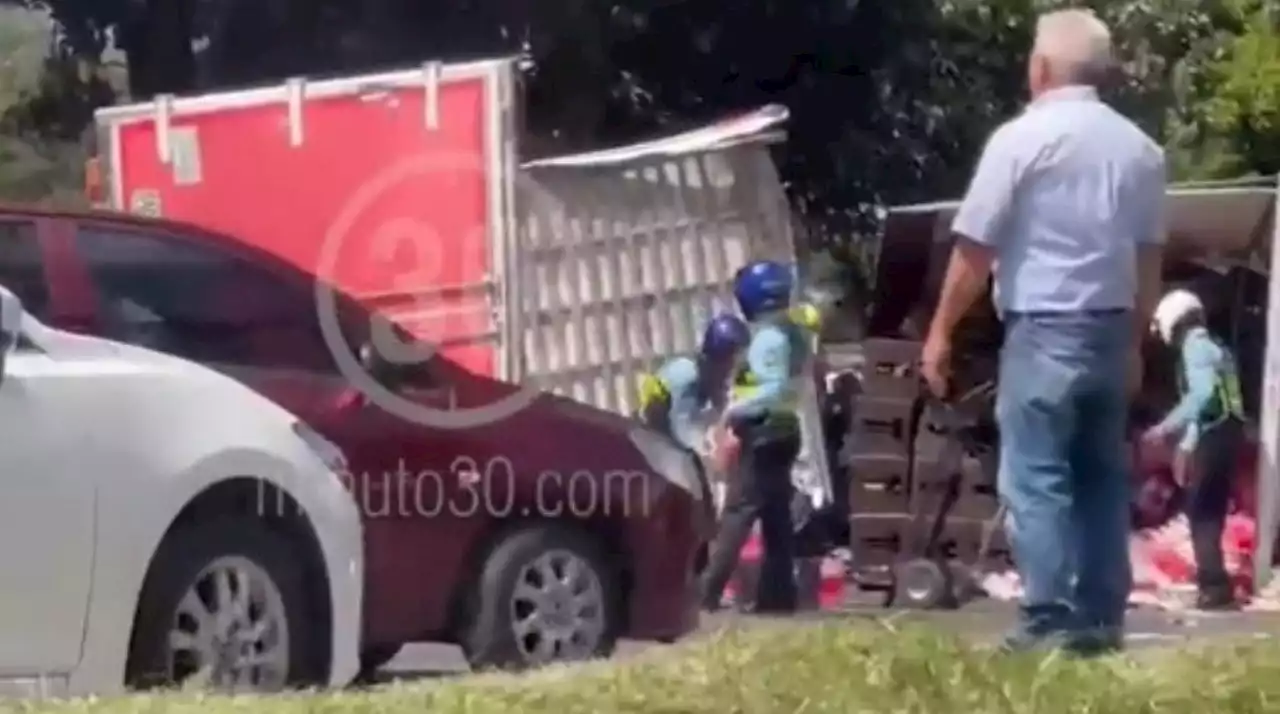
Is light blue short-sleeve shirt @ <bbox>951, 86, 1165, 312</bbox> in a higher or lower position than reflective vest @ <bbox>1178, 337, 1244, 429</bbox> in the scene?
higher

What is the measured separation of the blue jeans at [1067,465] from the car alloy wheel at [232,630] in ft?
7.63

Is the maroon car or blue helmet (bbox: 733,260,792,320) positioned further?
blue helmet (bbox: 733,260,792,320)

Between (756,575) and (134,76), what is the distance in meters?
13.0

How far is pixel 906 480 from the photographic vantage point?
15438mm

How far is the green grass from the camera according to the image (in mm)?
6133

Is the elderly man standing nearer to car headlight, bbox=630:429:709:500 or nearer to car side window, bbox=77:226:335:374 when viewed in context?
car side window, bbox=77:226:335:374

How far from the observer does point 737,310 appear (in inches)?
605

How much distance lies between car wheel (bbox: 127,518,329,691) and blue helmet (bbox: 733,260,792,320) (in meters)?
5.07

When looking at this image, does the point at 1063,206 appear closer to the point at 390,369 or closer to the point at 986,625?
the point at 390,369

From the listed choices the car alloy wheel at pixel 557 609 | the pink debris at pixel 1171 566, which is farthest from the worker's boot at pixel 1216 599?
the car alloy wheel at pixel 557 609

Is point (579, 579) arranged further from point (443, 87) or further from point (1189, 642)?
point (443, 87)

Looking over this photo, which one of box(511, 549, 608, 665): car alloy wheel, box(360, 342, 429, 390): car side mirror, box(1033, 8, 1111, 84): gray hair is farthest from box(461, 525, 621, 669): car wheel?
box(1033, 8, 1111, 84): gray hair

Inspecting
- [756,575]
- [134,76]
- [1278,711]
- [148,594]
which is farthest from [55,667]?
[134,76]

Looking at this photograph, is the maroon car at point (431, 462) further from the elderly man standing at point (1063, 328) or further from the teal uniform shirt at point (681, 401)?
the teal uniform shirt at point (681, 401)
